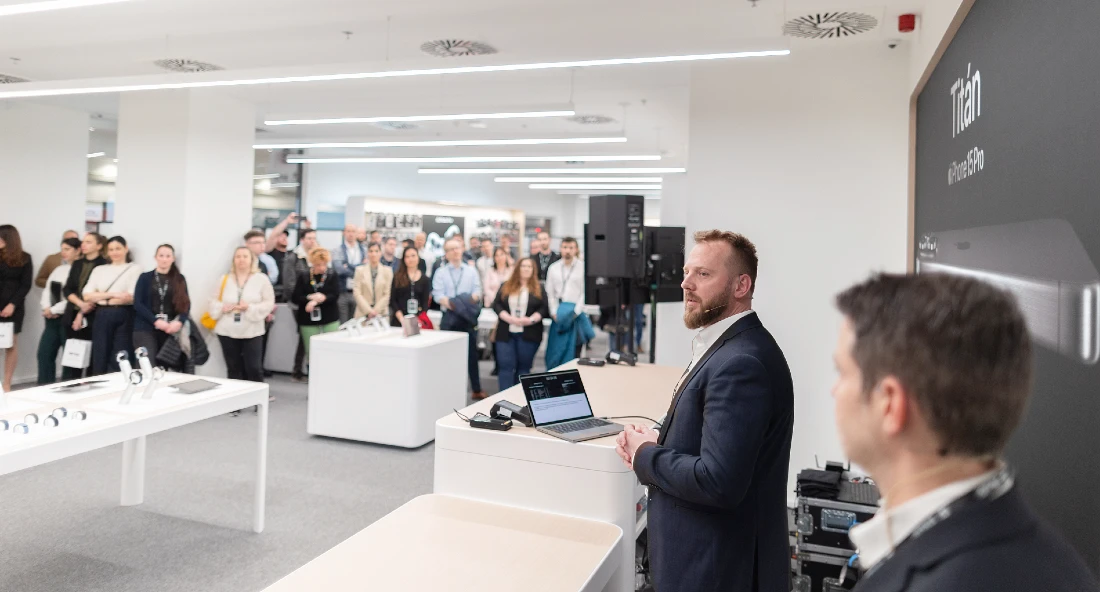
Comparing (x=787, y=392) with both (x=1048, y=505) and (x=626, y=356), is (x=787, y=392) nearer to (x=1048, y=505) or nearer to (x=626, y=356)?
(x=1048, y=505)

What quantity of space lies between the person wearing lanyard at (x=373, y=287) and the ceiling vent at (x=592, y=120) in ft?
11.1

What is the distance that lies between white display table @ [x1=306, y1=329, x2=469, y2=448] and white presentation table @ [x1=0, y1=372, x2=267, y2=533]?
148 centimetres

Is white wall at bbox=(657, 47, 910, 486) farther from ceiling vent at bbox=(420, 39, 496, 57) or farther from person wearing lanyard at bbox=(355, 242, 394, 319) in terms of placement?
person wearing lanyard at bbox=(355, 242, 394, 319)

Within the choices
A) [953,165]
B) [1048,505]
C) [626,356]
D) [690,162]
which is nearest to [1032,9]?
[953,165]

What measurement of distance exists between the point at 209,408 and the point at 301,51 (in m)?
3.80

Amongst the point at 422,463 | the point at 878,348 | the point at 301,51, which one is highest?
the point at 301,51

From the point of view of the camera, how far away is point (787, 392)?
69.7 inches

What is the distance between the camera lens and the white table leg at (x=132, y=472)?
406cm

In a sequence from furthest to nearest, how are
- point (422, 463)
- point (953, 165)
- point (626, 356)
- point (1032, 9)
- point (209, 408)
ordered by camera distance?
1. point (422, 463)
2. point (626, 356)
3. point (209, 408)
4. point (953, 165)
5. point (1032, 9)

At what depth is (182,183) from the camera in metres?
6.91

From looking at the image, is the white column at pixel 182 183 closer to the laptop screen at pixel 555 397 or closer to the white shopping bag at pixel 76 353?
the white shopping bag at pixel 76 353

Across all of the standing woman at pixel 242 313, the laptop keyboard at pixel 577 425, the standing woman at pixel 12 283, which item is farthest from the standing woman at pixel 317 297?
the laptop keyboard at pixel 577 425

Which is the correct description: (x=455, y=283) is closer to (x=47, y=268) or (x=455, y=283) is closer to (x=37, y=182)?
(x=47, y=268)

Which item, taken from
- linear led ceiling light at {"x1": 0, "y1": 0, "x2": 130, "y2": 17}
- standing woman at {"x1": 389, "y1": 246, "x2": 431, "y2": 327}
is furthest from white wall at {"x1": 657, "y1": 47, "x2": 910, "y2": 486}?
linear led ceiling light at {"x1": 0, "y1": 0, "x2": 130, "y2": 17}
